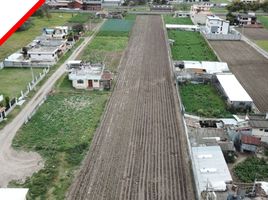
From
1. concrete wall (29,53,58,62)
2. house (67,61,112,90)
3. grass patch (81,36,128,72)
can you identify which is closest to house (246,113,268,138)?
house (67,61,112,90)

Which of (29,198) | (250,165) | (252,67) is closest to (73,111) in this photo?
(29,198)

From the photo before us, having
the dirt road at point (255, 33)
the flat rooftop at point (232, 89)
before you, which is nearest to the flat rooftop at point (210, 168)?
the flat rooftop at point (232, 89)

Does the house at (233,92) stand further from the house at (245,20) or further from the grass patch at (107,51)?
the house at (245,20)

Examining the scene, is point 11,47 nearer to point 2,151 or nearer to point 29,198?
point 2,151

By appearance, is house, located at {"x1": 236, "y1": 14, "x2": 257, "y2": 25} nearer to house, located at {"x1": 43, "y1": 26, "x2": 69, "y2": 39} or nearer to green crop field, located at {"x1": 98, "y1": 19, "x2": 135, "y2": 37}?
green crop field, located at {"x1": 98, "y1": 19, "x2": 135, "y2": 37}

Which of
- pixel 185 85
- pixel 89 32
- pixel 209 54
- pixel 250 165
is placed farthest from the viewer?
pixel 89 32

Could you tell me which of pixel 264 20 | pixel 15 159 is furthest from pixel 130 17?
pixel 15 159
